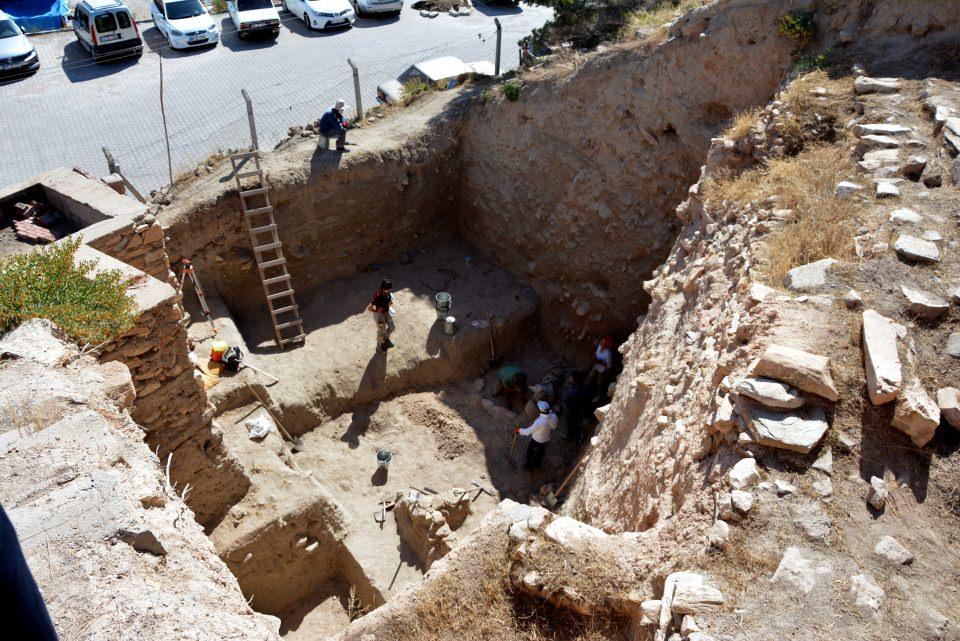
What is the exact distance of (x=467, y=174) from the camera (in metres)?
14.1

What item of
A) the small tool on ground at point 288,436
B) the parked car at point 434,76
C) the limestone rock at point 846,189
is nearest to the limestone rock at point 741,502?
the limestone rock at point 846,189

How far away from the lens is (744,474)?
4637 mm

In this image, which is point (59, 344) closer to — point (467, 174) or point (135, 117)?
point (467, 174)

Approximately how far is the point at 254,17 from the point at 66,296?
18.1 m

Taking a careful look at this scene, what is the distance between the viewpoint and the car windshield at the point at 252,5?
21703 millimetres

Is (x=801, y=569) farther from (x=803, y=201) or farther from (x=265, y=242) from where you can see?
(x=265, y=242)

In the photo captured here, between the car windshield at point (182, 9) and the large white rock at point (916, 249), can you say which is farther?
the car windshield at point (182, 9)

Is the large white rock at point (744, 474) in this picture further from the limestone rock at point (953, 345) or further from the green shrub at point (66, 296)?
the green shrub at point (66, 296)

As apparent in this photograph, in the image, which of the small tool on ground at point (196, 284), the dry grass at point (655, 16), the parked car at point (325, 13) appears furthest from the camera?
the parked car at point (325, 13)

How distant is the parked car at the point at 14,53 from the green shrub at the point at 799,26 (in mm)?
20304

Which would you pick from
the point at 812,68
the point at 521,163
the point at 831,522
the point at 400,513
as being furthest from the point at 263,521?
the point at 812,68

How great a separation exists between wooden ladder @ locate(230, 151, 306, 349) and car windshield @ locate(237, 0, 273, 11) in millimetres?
12417

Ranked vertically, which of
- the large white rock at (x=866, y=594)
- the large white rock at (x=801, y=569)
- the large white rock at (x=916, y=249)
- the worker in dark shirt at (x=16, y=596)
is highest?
the worker in dark shirt at (x=16, y=596)

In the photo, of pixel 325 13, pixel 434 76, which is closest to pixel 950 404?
pixel 434 76
